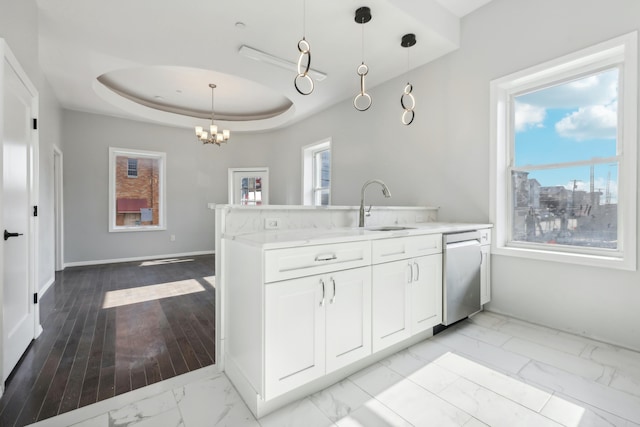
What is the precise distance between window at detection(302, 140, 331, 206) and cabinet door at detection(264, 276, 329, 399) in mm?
4121

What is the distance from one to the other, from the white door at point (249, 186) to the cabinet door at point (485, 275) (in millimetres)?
4976

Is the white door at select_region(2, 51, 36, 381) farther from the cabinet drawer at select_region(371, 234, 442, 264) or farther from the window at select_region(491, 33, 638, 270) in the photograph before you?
the window at select_region(491, 33, 638, 270)

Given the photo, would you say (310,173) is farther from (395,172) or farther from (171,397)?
(171,397)

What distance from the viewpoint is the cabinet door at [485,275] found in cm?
→ 275

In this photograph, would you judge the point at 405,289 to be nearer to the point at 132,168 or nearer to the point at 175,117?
the point at 175,117

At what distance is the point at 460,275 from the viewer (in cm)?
246

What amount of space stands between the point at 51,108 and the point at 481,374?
6.02 metres

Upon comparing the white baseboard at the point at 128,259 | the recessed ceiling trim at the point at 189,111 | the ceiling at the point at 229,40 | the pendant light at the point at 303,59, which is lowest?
the white baseboard at the point at 128,259

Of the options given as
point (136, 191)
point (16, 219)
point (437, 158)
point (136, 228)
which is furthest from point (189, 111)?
point (437, 158)

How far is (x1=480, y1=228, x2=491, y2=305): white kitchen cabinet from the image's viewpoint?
9.01ft

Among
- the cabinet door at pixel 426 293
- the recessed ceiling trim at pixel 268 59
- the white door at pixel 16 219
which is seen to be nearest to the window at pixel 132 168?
the white door at pixel 16 219

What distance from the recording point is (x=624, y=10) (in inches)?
83.5

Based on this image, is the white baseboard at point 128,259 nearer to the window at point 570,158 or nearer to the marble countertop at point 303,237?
the marble countertop at point 303,237

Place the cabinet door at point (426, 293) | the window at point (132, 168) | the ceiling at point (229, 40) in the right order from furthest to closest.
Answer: the window at point (132, 168), the ceiling at point (229, 40), the cabinet door at point (426, 293)
